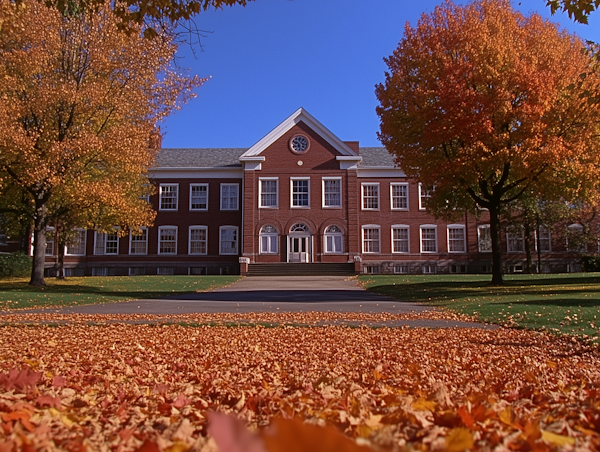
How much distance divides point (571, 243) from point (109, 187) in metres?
34.6

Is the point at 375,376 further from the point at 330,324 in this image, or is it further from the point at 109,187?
the point at 109,187

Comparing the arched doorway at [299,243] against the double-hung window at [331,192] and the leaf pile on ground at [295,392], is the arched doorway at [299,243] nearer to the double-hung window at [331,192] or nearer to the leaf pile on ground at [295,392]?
the double-hung window at [331,192]

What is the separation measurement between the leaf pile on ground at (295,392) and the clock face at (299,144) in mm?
32564

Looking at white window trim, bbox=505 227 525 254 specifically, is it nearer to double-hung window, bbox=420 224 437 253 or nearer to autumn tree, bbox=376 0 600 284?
double-hung window, bbox=420 224 437 253

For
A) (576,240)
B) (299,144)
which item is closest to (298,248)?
(299,144)

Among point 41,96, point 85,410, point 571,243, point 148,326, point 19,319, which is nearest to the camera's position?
point 85,410

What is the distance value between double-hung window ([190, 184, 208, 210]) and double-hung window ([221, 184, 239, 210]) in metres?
1.44

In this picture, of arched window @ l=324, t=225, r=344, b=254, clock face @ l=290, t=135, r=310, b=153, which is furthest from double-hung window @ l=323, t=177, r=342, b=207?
clock face @ l=290, t=135, r=310, b=153

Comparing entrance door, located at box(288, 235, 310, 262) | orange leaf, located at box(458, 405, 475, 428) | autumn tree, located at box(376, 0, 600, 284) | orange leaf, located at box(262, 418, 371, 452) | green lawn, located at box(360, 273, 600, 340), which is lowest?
green lawn, located at box(360, 273, 600, 340)

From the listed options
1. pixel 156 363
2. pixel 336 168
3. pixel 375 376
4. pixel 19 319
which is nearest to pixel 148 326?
pixel 19 319

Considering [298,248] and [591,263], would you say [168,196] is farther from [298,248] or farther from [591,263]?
[591,263]

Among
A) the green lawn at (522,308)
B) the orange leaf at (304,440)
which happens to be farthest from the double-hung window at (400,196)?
the orange leaf at (304,440)

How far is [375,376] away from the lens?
397 cm

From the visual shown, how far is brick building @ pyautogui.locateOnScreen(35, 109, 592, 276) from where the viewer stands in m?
39.0
